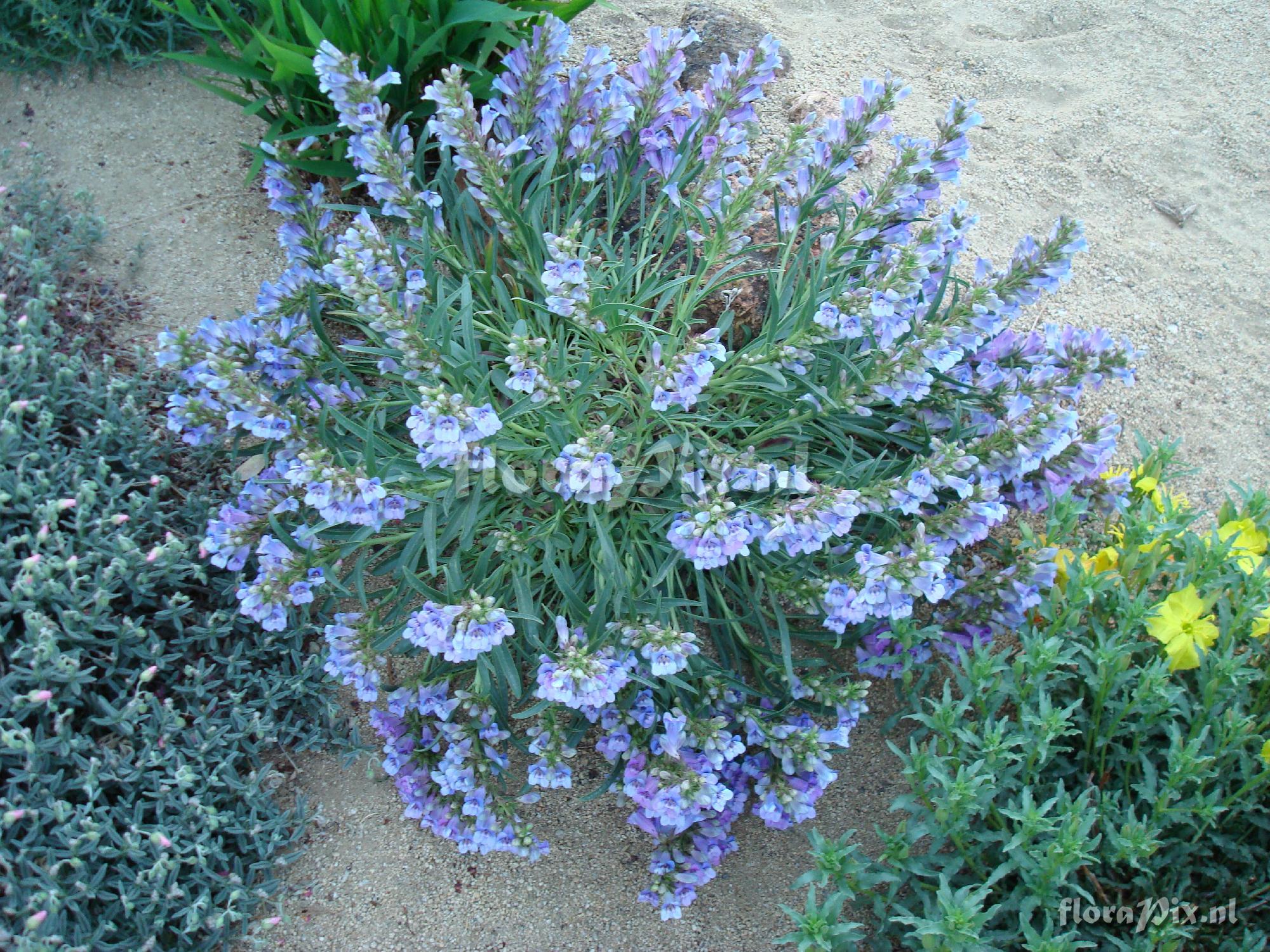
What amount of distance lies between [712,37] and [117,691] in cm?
281

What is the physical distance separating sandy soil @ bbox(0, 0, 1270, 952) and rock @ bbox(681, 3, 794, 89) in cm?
28

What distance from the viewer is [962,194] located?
362cm

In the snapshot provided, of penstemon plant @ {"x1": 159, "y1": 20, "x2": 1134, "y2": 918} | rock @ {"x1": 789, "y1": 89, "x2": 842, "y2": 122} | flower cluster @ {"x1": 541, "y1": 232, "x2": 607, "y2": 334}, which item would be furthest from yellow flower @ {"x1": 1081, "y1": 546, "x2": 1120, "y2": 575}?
rock @ {"x1": 789, "y1": 89, "x2": 842, "y2": 122}

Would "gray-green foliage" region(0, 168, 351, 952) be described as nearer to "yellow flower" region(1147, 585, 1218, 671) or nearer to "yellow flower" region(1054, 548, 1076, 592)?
"yellow flower" region(1054, 548, 1076, 592)

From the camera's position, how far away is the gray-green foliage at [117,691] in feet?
6.75

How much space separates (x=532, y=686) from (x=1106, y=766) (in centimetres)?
140

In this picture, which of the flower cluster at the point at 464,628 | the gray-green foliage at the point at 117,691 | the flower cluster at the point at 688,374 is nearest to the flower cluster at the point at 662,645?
the flower cluster at the point at 464,628

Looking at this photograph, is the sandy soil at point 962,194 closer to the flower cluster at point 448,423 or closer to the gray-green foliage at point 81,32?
the gray-green foliage at point 81,32

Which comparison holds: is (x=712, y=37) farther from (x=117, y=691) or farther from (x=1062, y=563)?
(x=117, y=691)

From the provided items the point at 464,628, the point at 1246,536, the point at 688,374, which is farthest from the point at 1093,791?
the point at 464,628

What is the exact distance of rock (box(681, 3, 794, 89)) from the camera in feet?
11.2

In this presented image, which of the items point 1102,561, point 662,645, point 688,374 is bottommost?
point 662,645

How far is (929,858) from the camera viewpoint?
205cm

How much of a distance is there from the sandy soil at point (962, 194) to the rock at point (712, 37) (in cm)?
28
